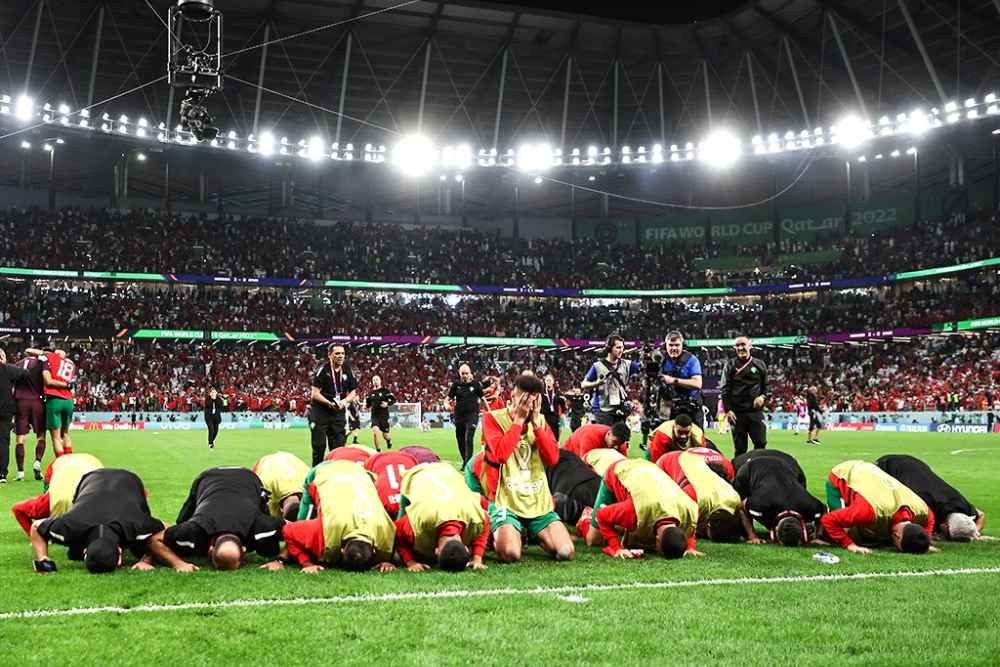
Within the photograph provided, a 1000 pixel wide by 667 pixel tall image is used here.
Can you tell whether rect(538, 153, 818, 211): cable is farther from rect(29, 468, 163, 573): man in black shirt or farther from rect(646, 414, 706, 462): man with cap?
rect(29, 468, 163, 573): man in black shirt

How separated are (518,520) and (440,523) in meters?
0.97

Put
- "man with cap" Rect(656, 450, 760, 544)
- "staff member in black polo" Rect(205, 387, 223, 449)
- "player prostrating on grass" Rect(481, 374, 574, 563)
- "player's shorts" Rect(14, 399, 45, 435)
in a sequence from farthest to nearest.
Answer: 1. "staff member in black polo" Rect(205, 387, 223, 449)
2. "player's shorts" Rect(14, 399, 45, 435)
3. "man with cap" Rect(656, 450, 760, 544)
4. "player prostrating on grass" Rect(481, 374, 574, 563)

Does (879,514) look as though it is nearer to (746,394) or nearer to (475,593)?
(475,593)

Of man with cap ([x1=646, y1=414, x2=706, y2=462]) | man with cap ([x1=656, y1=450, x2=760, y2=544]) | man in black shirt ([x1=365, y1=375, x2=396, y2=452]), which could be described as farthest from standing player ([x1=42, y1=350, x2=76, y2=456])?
man with cap ([x1=656, y1=450, x2=760, y2=544])

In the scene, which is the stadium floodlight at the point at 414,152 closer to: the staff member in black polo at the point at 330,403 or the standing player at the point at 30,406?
the standing player at the point at 30,406

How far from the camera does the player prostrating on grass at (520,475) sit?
7.21m

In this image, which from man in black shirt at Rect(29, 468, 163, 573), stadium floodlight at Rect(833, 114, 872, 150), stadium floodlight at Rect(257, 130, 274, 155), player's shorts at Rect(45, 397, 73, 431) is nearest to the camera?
man in black shirt at Rect(29, 468, 163, 573)

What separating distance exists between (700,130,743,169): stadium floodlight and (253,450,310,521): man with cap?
151 feet

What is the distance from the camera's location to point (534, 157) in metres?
53.2

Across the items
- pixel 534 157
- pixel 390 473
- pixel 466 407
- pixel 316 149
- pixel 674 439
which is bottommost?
pixel 390 473

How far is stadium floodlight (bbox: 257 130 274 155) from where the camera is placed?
47.7 meters

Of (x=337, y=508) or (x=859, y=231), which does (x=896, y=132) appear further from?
(x=337, y=508)

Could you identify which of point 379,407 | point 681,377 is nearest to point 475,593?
point 681,377

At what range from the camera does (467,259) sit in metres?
59.0
